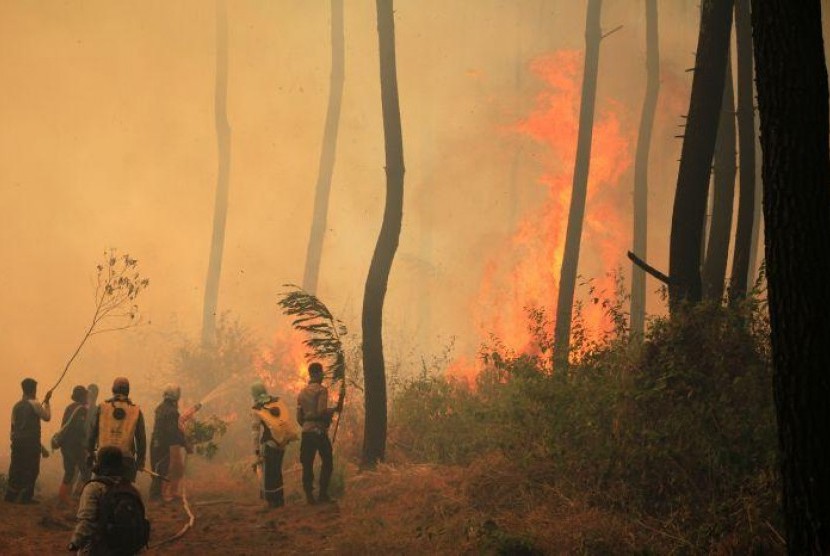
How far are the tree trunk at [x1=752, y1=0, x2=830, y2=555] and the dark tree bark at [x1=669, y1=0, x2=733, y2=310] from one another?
214 inches

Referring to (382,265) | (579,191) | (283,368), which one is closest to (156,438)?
(382,265)

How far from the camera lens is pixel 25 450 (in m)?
12.1

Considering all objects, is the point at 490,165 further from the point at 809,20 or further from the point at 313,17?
the point at 809,20

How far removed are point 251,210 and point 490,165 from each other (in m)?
17.4

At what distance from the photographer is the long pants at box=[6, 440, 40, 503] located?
12023 mm

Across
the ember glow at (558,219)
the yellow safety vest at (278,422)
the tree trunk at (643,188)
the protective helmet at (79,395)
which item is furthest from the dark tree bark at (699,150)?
the ember glow at (558,219)

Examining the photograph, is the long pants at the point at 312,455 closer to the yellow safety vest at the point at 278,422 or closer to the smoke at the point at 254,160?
the yellow safety vest at the point at 278,422

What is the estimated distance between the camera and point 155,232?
48.4m

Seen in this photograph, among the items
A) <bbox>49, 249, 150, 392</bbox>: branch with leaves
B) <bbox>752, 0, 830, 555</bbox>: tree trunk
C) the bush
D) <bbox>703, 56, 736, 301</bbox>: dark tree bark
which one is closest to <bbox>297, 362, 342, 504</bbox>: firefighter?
the bush

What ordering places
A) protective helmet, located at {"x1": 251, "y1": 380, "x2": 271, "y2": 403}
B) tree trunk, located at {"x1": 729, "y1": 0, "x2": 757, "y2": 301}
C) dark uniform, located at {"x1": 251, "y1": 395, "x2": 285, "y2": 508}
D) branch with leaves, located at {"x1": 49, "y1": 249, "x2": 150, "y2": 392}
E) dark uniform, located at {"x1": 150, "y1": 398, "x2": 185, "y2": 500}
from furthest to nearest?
branch with leaves, located at {"x1": 49, "y1": 249, "x2": 150, "y2": 392}, tree trunk, located at {"x1": 729, "y1": 0, "x2": 757, "y2": 301}, dark uniform, located at {"x1": 150, "y1": 398, "x2": 185, "y2": 500}, protective helmet, located at {"x1": 251, "y1": 380, "x2": 271, "y2": 403}, dark uniform, located at {"x1": 251, "y1": 395, "x2": 285, "y2": 508}

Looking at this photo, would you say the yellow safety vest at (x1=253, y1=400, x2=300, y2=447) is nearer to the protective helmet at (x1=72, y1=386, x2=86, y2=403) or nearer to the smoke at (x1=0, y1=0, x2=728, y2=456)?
the protective helmet at (x1=72, y1=386, x2=86, y2=403)

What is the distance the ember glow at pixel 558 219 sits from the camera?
1299 inches

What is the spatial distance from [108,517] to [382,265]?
343 inches

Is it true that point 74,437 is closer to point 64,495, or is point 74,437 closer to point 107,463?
point 64,495
